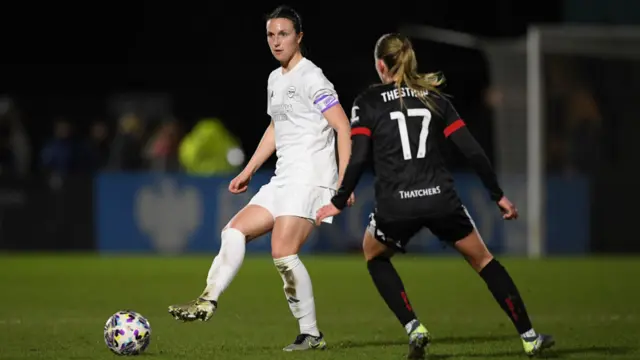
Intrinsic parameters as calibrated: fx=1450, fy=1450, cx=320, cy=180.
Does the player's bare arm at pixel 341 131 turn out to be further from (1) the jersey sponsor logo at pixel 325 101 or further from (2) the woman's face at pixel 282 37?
(2) the woman's face at pixel 282 37

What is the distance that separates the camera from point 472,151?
8.48m

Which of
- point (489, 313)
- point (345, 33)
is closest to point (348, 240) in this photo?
point (489, 313)

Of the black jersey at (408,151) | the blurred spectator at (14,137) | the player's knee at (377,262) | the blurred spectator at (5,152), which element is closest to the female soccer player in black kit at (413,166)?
the black jersey at (408,151)

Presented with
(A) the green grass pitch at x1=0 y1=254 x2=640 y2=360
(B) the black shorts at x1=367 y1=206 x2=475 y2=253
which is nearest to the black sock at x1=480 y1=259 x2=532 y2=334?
(B) the black shorts at x1=367 y1=206 x2=475 y2=253

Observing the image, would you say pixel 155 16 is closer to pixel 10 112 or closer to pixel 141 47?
pixel 141 47

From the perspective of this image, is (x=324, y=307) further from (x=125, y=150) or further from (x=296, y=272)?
(x=125, y=150)

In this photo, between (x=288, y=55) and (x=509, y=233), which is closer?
(x=288, y=55)

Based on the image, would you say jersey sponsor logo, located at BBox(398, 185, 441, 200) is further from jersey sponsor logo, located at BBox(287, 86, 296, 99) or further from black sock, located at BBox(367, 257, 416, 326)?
jersey sponsor logo, located at BBox(287, 86, 296, 99)

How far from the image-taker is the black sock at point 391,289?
8688 mm

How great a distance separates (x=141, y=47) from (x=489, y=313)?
21.1 meters

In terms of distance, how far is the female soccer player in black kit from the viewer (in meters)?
8.50

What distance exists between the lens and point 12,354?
364 inches

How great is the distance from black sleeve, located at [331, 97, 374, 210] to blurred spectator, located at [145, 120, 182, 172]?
47.2 feet

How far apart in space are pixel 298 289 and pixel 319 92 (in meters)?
1.27
